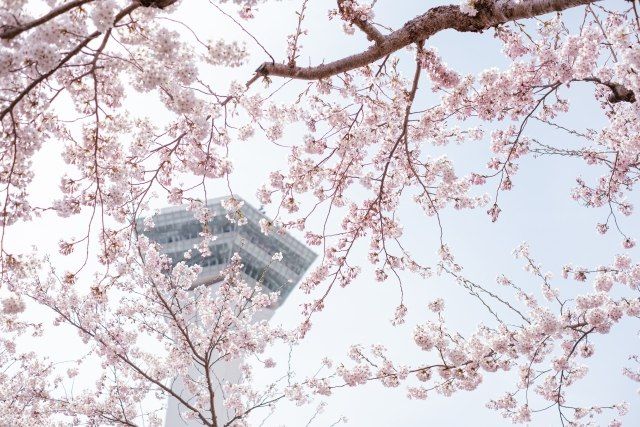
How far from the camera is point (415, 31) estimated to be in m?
4.70

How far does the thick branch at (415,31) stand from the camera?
438 cm

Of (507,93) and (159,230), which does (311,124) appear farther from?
(159,230)

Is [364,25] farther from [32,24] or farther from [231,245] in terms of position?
[231,245]

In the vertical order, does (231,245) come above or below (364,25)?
above

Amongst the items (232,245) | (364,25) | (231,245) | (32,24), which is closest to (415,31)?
(364,25)

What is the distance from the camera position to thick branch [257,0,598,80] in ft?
14.4

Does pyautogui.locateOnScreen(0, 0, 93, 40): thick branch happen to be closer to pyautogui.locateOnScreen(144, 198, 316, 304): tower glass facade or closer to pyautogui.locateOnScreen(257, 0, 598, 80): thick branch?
pyautogui.locateOnScreen(257, 0, 598, 80): thick branch

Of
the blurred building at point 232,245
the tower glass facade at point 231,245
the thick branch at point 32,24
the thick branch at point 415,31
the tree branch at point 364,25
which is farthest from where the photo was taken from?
the tower glass facade at point 231,245

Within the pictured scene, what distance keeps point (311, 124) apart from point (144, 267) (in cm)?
526

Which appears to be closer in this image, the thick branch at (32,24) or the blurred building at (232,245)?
the thick branch at (32,24)

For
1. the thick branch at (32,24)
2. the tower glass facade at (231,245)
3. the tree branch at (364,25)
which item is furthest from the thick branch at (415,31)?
the tower glass facade at (231,245)

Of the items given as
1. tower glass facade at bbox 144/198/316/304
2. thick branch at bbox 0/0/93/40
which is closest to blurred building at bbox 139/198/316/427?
tower glass facade at bbox 144/198/316/304

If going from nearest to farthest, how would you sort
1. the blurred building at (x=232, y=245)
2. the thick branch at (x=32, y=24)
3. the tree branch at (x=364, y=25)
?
the thick branch at (x=32, y=24) < the tree branch at (x=364, y=25) < the blurred building at (x=232, y=245)

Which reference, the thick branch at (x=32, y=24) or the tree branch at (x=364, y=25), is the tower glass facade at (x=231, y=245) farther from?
the thick branch at (x=32, y=24)
